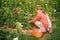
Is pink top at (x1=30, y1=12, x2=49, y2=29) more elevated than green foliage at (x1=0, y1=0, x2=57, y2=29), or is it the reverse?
pink top at (x1=30, y1=12, x2=49, y2=29)

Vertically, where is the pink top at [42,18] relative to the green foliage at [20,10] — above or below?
above

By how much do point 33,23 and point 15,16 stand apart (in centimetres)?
66

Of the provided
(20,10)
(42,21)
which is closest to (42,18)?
(42,21)

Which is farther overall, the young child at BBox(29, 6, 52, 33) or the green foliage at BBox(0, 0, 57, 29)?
the green foliage at BBox(0, 0, 57, 29)

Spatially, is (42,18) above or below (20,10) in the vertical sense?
above

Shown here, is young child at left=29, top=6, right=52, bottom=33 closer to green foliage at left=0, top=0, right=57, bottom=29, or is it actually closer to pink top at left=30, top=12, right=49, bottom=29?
pink top at left=30, top=12, right=49, bottom=29

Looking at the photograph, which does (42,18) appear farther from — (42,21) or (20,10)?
(20,10)

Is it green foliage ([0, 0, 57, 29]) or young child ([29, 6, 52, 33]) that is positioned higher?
young child ([29, 6, 52, 33])

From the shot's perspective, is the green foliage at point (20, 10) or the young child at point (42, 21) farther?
the green foliage at point (20, 10)

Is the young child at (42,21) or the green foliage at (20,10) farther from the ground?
the young child at (42,21)

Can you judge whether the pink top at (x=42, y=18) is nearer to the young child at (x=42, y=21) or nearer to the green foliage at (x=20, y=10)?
the young child at (x=42, y=21)

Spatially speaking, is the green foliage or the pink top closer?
the pink top

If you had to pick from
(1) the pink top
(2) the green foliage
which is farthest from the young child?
(2) the green foliage

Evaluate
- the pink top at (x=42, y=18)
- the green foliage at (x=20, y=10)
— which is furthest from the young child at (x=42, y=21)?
the green foliage at (x=20, y=10)
